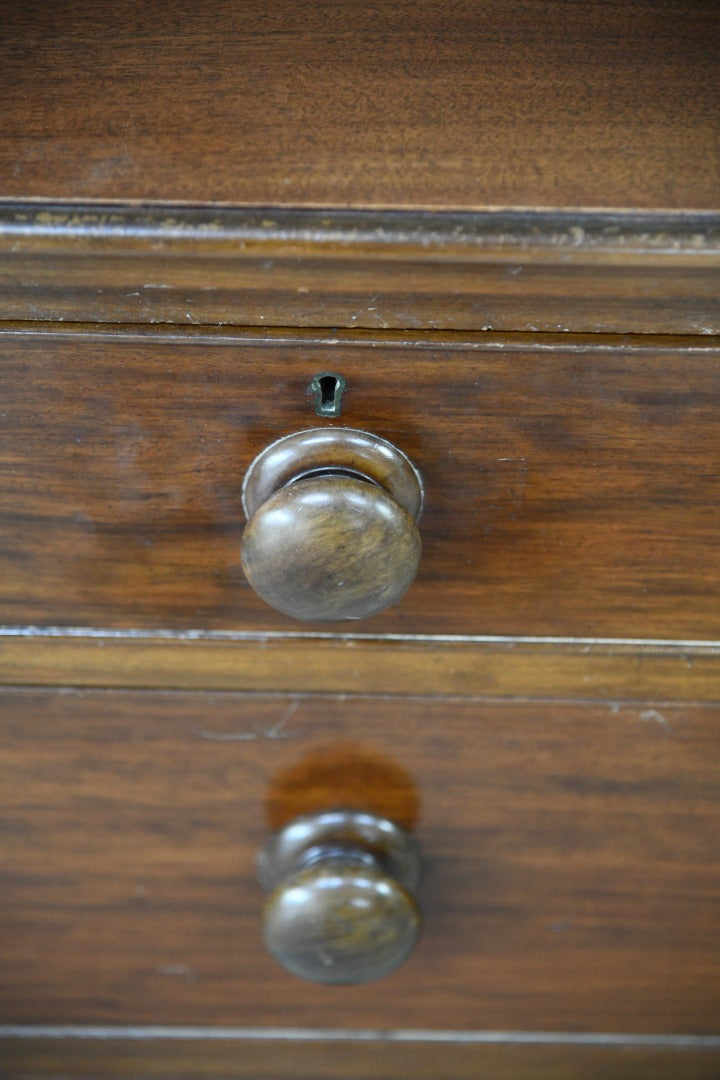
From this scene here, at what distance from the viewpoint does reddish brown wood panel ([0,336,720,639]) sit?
315 mm

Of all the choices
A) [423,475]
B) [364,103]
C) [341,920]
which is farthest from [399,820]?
[364,103]

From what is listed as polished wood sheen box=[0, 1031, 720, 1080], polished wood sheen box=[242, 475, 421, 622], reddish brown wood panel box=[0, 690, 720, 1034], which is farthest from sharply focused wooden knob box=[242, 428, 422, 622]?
polished wood sheen box=[0, 1031, 720, 1080]

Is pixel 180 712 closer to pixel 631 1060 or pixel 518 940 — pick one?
pixel 518 940

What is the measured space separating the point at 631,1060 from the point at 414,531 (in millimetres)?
359

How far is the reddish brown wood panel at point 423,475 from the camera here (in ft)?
1.03

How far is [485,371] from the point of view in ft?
1.03

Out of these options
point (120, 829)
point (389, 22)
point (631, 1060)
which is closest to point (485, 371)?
point (389, 22)

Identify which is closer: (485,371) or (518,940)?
(485,371)

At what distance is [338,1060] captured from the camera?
504 millimetres

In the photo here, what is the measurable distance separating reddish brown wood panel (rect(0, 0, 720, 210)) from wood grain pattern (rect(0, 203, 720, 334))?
0.03ft

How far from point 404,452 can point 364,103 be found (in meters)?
0.12

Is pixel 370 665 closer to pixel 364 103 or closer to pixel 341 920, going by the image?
pixel 341 920

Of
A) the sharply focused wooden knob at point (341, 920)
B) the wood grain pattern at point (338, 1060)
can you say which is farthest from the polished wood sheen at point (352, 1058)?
the sharply focused wooden knob at point (341, 920)

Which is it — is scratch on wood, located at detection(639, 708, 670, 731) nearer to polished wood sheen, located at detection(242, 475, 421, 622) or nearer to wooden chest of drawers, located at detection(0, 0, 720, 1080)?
wooden chest of drawers, located at detection(0, 0, 720, 1080)
